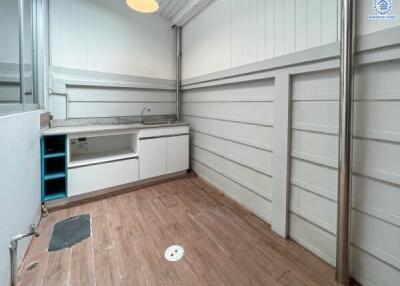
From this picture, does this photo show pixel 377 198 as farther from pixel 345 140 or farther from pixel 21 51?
pixel 21 51

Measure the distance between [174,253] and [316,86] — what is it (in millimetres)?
1770

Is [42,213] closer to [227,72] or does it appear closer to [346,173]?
[227,72]

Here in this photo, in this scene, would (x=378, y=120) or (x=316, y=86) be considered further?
(x=316, y=86)

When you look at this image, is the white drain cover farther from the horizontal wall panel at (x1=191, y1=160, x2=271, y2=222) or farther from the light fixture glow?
the light fixture glow

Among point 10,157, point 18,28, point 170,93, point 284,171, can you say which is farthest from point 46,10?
point 284,171

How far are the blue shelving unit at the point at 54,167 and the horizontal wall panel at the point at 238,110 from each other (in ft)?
6.34

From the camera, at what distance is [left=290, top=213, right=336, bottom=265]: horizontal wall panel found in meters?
1.53

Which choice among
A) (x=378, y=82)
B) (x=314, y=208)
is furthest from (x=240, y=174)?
(x=378, y=82)

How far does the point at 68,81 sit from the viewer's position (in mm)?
2805

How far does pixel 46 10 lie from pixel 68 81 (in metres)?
0.88

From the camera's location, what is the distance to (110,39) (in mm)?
3100

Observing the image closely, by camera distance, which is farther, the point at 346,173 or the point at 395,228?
the point at 346,173

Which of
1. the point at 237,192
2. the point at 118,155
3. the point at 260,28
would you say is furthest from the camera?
the point at 118,155

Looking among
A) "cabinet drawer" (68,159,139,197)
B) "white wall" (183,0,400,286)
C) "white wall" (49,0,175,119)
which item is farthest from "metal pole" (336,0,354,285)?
"white wall" (49,0,175,119)
